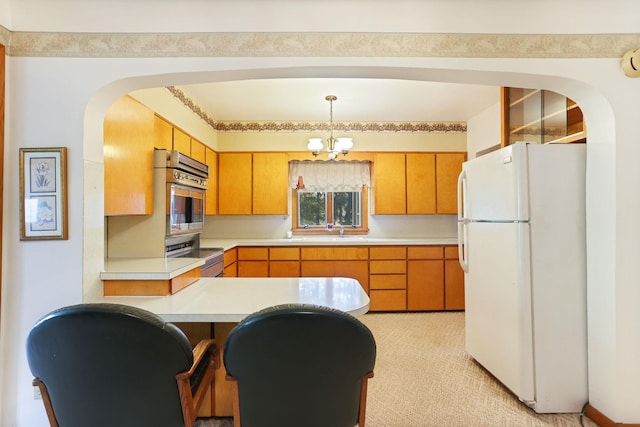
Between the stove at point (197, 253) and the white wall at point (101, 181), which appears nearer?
the white wall at point (101, 181)

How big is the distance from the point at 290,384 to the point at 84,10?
215cm

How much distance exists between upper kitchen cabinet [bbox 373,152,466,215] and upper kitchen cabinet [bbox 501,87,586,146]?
153 centimetres

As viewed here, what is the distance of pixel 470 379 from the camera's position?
2373 mm

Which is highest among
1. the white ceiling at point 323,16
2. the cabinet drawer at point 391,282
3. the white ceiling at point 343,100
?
the white ceiling at point 343,100

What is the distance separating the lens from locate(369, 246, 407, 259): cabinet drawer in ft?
12.9

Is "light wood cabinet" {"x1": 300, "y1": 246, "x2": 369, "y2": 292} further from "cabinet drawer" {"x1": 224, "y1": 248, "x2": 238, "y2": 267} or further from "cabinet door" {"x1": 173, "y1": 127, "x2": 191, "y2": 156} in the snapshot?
"cabinet door" {"x1": 173, "y1": 127, "x2": 191, "y2": 156}

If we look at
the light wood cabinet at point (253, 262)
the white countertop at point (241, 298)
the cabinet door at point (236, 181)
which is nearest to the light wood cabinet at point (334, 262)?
the light wood cabinet at point (253, 262)

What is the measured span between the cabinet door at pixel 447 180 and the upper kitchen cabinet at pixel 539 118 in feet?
5.02

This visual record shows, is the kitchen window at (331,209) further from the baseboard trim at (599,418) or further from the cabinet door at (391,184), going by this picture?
the baseboard trim at (599,418)

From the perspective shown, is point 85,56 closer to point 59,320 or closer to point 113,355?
point 59,320

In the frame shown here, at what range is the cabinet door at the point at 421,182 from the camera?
4312 mm

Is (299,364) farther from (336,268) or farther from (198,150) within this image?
(198,150)

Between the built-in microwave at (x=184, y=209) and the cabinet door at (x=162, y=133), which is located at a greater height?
the cabinet door at (x=162, y=133)

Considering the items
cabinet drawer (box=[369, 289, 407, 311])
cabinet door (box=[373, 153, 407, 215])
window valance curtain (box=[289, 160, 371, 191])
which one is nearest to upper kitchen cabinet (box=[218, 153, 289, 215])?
window valance curtain (box=[289, 160, 371, 191])
